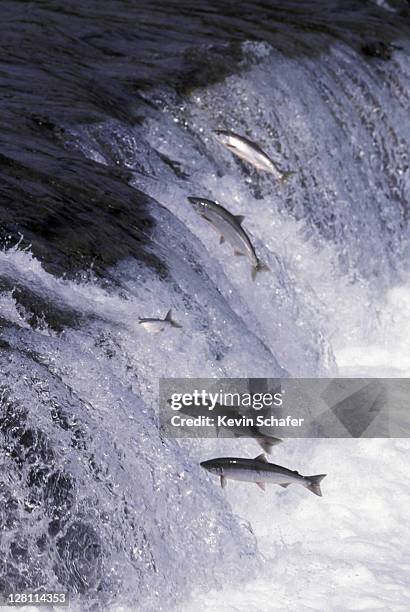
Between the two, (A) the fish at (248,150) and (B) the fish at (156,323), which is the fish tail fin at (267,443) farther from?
(A) the fish at (248,150)

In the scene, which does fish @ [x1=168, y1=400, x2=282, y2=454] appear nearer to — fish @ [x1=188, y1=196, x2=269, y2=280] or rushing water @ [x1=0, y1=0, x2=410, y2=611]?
rushing water @ [x1=0, y1=0, x2=410, y2=611]

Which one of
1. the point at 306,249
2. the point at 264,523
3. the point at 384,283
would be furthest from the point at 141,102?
the point at 264,523

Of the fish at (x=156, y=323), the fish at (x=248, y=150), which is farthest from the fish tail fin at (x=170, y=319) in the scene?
the fish at (x=248, y=150)

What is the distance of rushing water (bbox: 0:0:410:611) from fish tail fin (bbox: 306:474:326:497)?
0.54 feet

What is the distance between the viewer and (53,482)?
407 cm

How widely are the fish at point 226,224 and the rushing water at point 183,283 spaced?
0.15m

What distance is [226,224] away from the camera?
18.1 ft

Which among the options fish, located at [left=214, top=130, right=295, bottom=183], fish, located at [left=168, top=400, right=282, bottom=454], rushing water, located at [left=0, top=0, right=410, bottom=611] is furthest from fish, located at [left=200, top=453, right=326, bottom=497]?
fish, located at [left=214, top=130, right=295, bottom=183]

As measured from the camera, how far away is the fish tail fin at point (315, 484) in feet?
15.1

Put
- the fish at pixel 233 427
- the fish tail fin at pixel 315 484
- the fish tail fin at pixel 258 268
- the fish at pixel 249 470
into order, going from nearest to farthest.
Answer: the fish at pixel 249 470, the fish tail fin at pixel 315 484, the fish at pixel 233 427, the fish tail fin at pixel 258 268

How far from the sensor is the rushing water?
4.17m

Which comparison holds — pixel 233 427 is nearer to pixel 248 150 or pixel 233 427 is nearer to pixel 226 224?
pixel 226 224

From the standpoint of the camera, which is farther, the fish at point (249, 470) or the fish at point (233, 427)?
the fish at point (233, 427)

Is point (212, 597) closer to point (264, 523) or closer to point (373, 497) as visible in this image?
point (264, 523)
